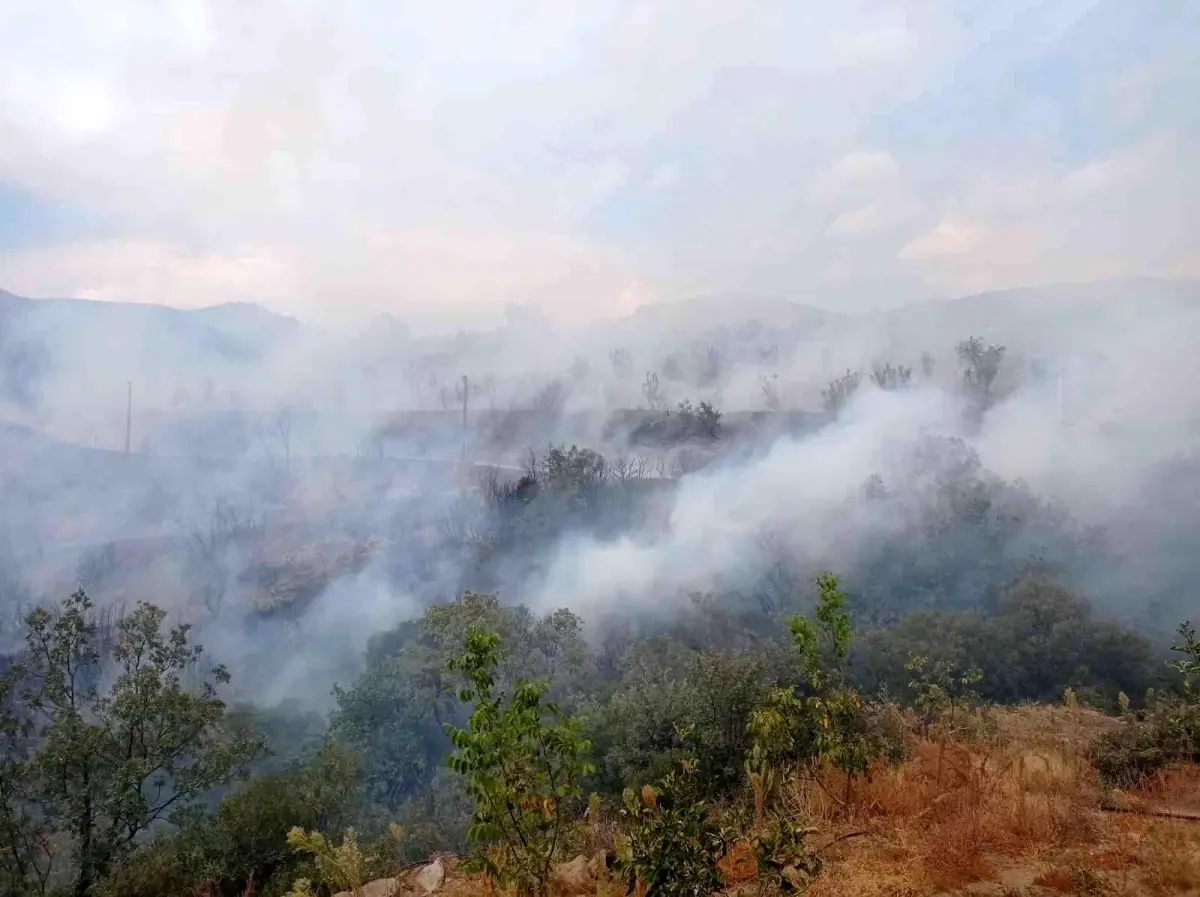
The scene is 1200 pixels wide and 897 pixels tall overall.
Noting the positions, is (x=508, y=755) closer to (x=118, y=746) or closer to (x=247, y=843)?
(x=247, y=843)

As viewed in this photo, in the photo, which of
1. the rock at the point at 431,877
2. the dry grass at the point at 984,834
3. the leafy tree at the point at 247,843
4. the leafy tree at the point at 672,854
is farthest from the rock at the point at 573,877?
the leafy tree at the point at 247,843

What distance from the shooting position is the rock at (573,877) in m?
5.22

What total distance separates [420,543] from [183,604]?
57.0 ft

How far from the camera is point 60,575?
53438 millimetres

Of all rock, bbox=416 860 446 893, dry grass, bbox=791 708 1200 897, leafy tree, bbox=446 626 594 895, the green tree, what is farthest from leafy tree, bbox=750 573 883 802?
the green tree

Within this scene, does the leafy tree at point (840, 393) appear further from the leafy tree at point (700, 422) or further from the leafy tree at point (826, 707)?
the leafy tree at point (826, 707)

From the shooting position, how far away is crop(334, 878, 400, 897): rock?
624 cm

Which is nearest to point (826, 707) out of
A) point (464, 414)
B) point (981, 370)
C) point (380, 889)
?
point (380, 889)

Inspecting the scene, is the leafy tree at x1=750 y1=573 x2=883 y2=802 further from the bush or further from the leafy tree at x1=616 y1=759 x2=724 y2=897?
the bush

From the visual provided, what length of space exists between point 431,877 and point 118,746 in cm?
1013

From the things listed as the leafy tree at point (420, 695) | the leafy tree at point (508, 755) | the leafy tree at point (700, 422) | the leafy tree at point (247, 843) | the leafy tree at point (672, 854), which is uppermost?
the leafy tree at point (508, 755)

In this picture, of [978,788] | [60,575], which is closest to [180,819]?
[978,788]

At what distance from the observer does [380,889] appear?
635 cm

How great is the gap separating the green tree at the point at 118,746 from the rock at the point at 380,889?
801cm
